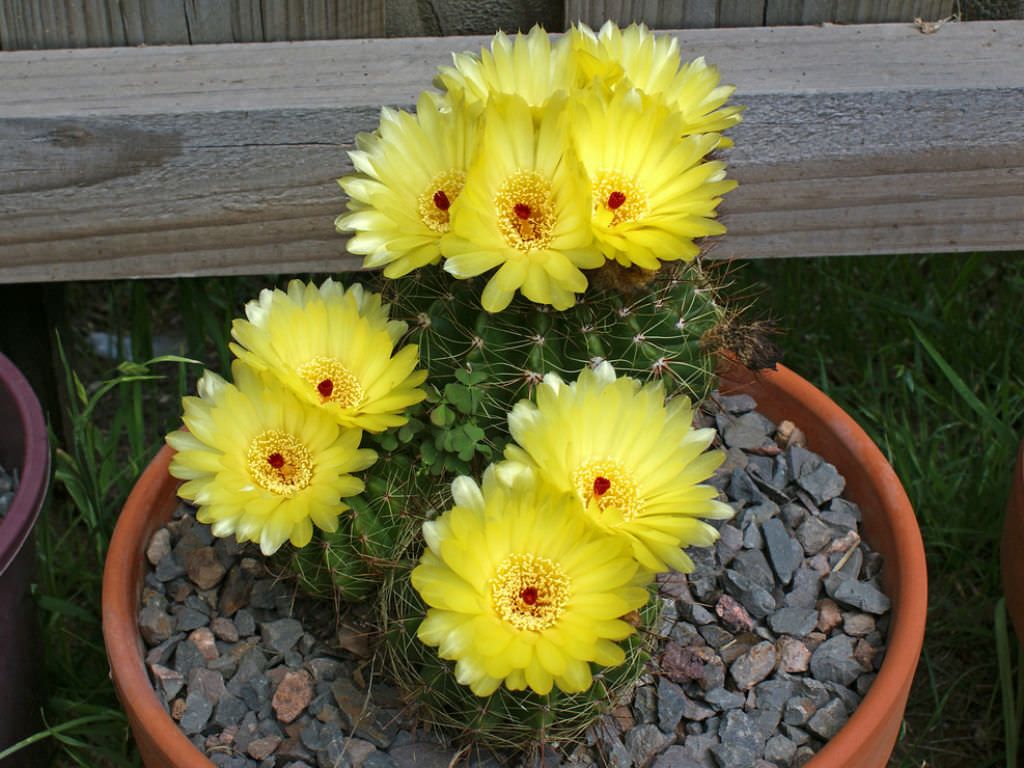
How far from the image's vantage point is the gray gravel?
1475 mm

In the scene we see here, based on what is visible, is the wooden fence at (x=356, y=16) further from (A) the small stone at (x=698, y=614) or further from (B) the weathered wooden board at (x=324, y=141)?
(A) the small stone at (x=698, y=614)

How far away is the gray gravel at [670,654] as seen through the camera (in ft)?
4.84

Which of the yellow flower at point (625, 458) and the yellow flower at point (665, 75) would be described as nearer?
the yellow flower at point (625, 458)

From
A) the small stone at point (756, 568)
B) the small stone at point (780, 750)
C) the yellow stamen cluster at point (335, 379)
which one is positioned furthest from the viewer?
the small stone at point (756, 568)

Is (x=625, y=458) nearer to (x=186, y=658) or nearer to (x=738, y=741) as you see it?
(x=738, y=741)

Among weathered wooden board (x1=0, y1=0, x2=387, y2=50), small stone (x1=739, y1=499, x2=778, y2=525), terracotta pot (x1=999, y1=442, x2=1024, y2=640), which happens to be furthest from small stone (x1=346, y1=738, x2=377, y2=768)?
weathered wooden board (x1=0, y1=0, x2=387, y2=50)

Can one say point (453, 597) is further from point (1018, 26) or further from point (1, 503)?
point (1018, 26)

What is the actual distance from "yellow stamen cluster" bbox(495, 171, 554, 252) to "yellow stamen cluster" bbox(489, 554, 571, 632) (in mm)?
297

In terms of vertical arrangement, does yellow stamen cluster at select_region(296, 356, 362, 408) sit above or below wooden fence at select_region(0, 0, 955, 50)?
below

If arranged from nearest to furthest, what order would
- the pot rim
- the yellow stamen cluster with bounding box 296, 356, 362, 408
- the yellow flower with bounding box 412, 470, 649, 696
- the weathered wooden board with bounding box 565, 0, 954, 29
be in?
the yellow flower with bounding box 412, 470, 649, 696 → the yellow stamen cluster with bounding box 296, 356, 362, 408 → the pot rim → the weathered wooden board with bounding box 565, 0, 954, 29

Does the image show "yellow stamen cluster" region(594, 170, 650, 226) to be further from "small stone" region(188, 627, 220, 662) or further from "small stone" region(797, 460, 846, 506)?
"small stone" region(188, 627, 220, 662)

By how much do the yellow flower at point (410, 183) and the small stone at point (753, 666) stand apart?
665 mm

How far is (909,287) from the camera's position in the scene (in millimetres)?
2523

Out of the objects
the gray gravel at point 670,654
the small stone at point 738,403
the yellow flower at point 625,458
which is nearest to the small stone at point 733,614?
the gray gravel at point 670,654
